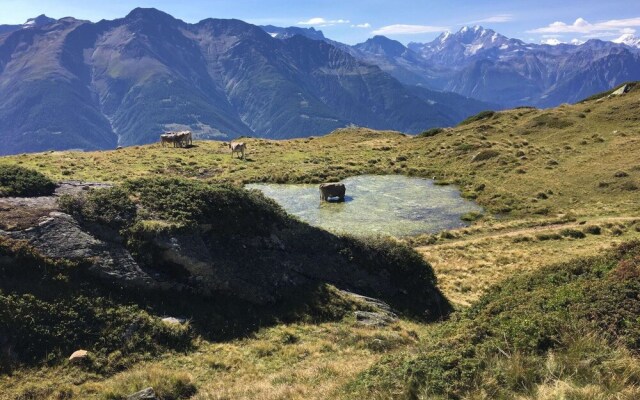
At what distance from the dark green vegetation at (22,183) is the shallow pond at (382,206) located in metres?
21.5

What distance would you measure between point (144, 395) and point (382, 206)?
129ft

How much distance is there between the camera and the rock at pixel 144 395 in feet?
40.1

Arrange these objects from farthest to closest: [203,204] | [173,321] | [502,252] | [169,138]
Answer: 1. [169,138]
2. [502,252]
3. [203,204]
4. [173,321]

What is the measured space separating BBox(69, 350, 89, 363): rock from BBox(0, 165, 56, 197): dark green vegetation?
31.3ft

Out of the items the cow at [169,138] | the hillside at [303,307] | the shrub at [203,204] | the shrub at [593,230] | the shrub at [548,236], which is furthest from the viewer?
the cow at [169,138]

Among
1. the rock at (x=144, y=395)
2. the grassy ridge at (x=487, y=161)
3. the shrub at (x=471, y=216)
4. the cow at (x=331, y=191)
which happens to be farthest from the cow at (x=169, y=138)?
the rock at (x=144, y=395)

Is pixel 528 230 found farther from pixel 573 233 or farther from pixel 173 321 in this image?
pixel 173 321

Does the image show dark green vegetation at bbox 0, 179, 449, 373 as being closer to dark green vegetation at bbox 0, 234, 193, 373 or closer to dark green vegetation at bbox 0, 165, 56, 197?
dark green vegetation at bbox 0, 234, 193, 373

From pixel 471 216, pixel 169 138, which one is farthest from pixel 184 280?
pixel 169 138

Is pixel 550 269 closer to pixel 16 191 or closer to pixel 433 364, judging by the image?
pixel 433 364

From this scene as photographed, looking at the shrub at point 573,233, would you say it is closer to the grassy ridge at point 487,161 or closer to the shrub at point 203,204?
the grassy ridge at point 487,161

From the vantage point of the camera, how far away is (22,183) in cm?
2006

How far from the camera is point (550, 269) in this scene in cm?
1614

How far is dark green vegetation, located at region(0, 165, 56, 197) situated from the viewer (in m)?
19.5
